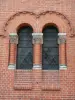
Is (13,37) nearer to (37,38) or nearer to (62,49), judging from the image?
(37,38)

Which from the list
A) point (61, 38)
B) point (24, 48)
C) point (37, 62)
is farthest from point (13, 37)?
point (61, 38)

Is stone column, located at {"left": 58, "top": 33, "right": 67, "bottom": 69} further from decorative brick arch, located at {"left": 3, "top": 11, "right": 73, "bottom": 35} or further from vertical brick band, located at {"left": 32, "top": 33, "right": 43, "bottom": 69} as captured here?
vertical brick band, located at {"left": 32, "top": 33, "right": 43, "bottom": 69}

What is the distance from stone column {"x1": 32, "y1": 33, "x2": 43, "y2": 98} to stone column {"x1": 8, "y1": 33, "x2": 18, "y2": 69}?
62 cm

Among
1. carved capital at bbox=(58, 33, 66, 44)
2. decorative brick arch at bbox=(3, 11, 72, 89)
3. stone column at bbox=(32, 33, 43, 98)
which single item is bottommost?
stone column at bbox=(32, 33, 43, 98)

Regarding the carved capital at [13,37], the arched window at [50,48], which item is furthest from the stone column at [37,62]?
the carved capital at [13,37]

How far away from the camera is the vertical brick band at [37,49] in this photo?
10.9 m

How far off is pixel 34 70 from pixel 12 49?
40.7 inches

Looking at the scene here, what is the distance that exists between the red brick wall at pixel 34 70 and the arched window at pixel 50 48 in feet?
0.85

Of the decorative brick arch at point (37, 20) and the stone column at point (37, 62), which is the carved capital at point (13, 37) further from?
the stone column at point (37, 62)

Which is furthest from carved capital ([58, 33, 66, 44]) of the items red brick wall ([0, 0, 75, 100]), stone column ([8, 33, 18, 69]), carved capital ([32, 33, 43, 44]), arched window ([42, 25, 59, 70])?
stone column ([8, 33, 18, 69])

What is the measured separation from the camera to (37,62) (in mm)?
10898

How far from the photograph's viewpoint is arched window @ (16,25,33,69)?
1112cm

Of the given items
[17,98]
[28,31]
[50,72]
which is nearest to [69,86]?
[50,72]

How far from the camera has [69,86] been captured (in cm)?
1054
